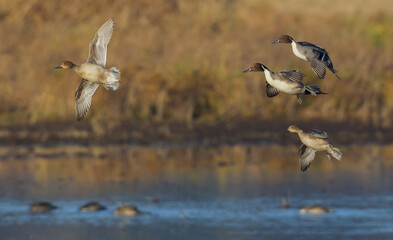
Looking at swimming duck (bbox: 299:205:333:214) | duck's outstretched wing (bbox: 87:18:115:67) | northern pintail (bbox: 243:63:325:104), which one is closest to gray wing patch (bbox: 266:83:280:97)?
northern pintail (bbox: 243:63:325:104)

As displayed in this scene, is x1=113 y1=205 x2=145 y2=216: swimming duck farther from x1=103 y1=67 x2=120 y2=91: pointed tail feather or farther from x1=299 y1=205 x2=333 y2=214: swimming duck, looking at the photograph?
x1=103 y1=67 x2=120 y2=91: pointed tail feather

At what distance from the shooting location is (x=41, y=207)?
29.4 meters

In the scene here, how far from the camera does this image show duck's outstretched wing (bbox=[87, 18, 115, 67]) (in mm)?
8516

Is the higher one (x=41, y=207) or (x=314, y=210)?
(x=41, y=207)

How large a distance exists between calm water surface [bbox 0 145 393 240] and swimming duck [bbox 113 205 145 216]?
1.06 meters

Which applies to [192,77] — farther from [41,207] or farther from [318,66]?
[318,66]

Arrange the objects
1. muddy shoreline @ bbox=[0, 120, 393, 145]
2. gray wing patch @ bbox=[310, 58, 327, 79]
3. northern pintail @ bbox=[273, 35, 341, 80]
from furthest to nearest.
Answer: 1. muddy shoreline @ bbox=[0, 120, 393, 145]
2. northern pintail @ bbox=[273, 35, 341, 80]
3. gray wing patch @ bbox=[310, 58, 327, 79]

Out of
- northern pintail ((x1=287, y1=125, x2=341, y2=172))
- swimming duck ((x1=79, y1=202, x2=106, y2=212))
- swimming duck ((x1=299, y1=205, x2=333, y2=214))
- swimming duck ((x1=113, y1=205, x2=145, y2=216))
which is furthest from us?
swimming duck ((x1=79, y1=202, x2=106, y2=212))

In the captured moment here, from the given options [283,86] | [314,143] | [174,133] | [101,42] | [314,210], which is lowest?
[314,210]

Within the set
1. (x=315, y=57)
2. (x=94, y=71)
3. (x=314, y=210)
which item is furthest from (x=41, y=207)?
(x=315, y=57)

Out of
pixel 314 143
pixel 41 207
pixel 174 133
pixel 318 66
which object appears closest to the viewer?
pixel 318 66

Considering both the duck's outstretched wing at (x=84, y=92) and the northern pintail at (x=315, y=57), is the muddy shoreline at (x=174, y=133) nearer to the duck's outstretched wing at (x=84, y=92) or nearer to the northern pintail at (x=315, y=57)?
the duck's outstretched wing at (x=84, y=92)

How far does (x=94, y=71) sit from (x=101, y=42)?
0.56 metres

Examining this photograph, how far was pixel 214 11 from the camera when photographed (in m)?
45.5
